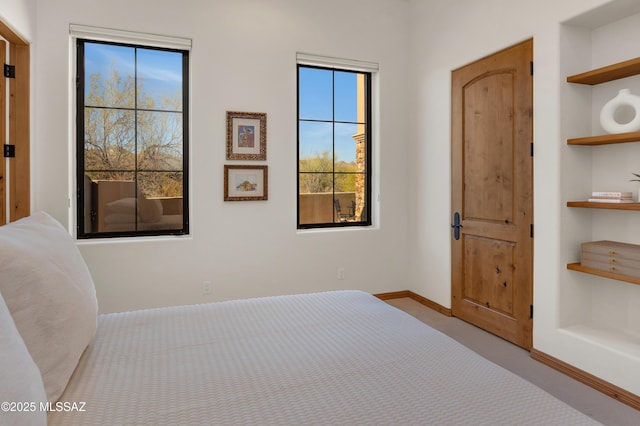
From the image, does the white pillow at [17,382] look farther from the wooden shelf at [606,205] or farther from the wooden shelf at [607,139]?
the wooden shelf at [607,139]

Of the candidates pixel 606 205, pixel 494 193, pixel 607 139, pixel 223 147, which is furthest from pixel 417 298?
pixel 223 147

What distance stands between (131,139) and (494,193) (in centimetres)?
300

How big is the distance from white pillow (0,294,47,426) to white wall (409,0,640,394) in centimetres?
272

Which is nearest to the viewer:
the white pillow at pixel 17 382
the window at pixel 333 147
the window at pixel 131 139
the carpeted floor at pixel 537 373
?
the white pillow at pixel 17 382

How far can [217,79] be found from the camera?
3430 millimetres

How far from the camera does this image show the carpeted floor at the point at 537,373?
212 centimetres

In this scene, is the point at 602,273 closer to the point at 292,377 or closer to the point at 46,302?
the point at 292,377

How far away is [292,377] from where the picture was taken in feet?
3.66

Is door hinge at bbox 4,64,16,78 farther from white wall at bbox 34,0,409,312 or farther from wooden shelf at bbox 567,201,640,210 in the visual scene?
wooden shelf at bbox 567,201,640,210

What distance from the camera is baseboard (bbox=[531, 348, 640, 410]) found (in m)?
2.20

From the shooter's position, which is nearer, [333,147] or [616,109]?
[616,109]

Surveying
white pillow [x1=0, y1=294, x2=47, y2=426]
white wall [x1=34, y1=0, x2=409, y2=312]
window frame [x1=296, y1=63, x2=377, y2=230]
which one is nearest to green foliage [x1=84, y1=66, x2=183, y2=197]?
white wall [x1=34, y1=0, x2=409, y2=312]

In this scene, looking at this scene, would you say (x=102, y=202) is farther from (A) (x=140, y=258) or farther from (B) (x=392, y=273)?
(B) (x=392, y=273)

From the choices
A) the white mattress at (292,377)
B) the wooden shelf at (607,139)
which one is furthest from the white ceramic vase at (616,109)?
the white mattress at (292,377)
